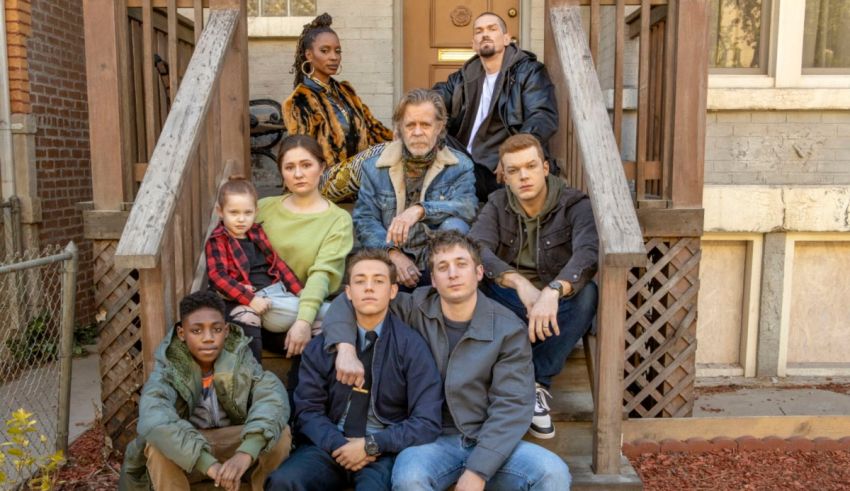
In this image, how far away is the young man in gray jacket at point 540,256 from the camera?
10.9 ft

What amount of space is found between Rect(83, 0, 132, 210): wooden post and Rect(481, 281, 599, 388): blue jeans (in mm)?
2182

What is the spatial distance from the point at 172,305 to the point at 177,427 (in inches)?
26.7

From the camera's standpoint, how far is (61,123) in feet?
→ 24.5

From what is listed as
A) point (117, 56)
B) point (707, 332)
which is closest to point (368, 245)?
point (117, 56)

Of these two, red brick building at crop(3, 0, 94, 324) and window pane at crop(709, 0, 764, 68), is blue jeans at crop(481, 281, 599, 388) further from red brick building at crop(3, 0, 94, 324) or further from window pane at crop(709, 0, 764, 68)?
red brick building at crop(3, 0, 94, 324)

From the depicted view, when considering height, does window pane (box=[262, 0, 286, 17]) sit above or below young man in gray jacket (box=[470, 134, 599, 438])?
above

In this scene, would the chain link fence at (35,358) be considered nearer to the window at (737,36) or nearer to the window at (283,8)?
the window at (283,8)

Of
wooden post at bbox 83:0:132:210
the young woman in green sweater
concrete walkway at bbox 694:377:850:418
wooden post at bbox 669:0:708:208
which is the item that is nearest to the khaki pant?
the young woman in green sweater

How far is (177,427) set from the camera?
2877mm

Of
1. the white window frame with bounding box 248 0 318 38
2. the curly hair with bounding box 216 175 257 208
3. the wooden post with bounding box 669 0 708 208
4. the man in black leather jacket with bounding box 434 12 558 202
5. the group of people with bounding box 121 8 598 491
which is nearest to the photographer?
the group of people with bounding box 121 8 598 491

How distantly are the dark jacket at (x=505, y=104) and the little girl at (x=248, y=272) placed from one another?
59.1 inches

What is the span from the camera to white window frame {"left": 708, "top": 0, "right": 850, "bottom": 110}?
5988 mm

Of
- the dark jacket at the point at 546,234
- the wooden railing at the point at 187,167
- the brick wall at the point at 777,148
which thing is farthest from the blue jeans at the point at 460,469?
the brick wall at the point at 777,148

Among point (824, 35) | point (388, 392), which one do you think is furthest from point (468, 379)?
point (824, 35)
